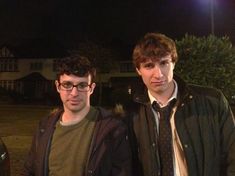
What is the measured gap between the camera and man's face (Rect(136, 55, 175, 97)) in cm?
350

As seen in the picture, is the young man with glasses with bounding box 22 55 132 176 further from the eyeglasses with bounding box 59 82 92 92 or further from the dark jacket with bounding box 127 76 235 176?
the dark jacket with bounding box 127 76 235 176

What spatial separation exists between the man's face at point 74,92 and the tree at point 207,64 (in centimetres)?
539

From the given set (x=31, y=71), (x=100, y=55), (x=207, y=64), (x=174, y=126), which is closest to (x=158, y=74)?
(x=174, y=126)

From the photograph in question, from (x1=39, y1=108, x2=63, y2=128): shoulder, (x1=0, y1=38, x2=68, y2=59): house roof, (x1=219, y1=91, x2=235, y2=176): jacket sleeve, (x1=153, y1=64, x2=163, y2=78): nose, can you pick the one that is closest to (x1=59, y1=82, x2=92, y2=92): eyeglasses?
(x1=39, y1=108, x2=63, y2=128): shoulder

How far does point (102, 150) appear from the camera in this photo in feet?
11.1

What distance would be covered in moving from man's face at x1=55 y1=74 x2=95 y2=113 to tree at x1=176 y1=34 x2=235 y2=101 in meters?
5.39

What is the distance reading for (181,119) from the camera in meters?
3.51

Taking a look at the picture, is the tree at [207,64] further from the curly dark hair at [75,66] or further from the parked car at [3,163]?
the curly dark hair at [75,66]

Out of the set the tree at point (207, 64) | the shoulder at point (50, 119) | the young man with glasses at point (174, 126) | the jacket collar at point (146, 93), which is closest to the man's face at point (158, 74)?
the young man with glasses at point (174, 126)

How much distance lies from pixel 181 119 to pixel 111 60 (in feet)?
167

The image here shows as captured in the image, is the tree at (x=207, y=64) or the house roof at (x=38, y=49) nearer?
the tree at (x=207, y=64)

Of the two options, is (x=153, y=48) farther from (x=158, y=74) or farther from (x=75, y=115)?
(x=75, y=115)

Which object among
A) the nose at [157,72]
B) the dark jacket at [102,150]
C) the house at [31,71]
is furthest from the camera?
the house at [31,71]

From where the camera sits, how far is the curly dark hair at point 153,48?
3496mm
